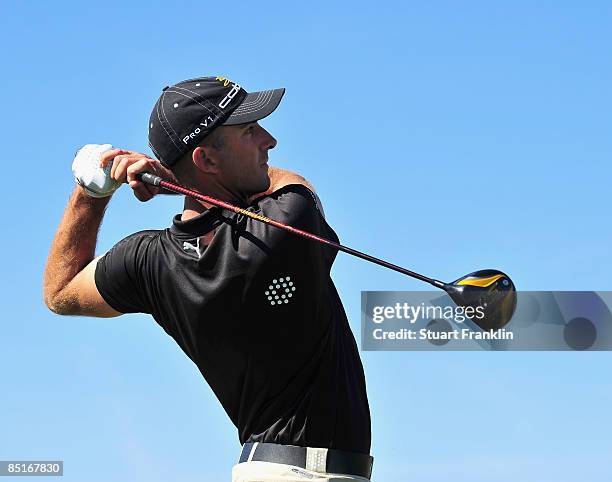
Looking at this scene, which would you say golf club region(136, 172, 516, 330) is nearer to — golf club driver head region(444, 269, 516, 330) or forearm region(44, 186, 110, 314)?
golf club driver head region(444, 269, 516, 330)

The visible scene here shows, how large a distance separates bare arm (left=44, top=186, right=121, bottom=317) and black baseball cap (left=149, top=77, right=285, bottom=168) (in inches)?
29.0

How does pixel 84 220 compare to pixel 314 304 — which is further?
pixel 84 220

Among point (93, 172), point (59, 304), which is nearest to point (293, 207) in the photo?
point (93, 172)

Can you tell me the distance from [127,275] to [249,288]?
966 mm

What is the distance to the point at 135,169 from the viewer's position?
6.27m

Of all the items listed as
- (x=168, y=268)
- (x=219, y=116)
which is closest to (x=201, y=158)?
(x=219, y=116)

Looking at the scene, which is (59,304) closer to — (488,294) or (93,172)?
(93,172)

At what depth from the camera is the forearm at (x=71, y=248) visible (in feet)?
22.8

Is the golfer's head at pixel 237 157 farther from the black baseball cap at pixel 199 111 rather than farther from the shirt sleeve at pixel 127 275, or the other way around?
the shirt sleeve at pixel 127 275

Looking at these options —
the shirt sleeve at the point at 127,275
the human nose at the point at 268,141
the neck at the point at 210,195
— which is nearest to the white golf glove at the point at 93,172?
the shirt sleeve at the point at 127,275

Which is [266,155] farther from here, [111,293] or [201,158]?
[111,293]

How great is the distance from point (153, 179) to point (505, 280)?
2066 mm

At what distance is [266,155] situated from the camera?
6.29 meters

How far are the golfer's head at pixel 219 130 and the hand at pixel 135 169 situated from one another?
107mm
